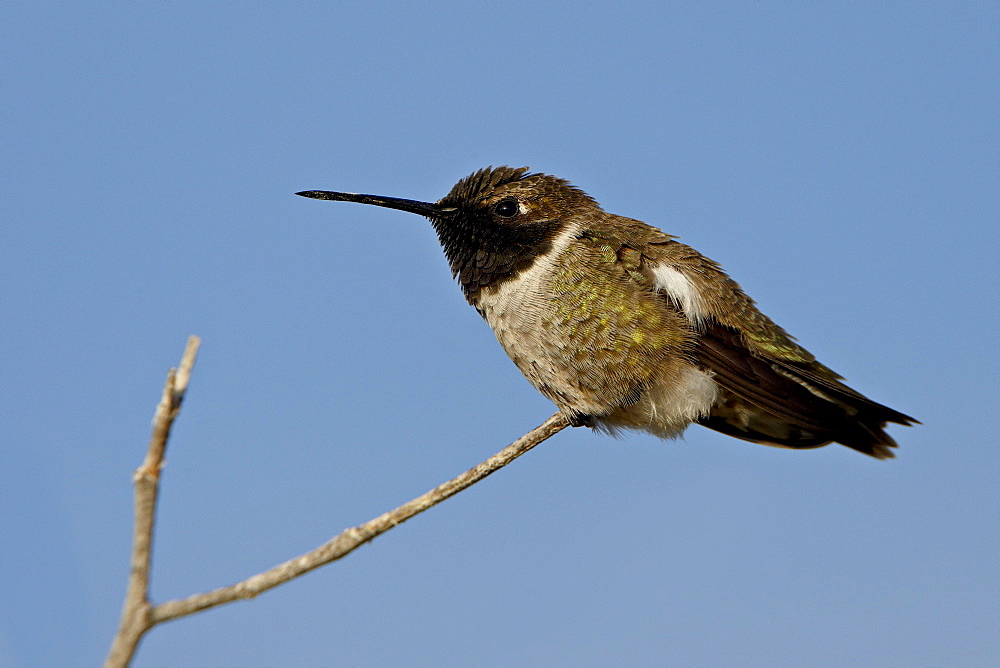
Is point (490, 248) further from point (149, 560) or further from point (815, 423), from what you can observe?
point (149, 560)

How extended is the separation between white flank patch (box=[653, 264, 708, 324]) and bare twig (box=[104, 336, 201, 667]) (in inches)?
107

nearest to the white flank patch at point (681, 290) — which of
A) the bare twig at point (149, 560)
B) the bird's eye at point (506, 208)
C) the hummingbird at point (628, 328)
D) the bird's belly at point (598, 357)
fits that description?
the hummingbird at point (628, 328)

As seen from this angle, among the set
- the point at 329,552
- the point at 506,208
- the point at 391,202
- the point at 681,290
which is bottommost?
the point at 329,552

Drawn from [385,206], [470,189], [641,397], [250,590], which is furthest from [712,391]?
[250,590]

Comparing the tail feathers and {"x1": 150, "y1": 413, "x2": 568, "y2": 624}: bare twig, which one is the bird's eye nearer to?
the tail feathers

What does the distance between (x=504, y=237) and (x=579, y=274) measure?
1.75 ft

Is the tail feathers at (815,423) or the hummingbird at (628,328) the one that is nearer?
the hummingbird at (628,328)

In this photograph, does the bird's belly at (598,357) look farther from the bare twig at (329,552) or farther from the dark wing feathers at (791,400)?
the bare twig at (329,552)

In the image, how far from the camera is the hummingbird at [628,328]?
4.41 metres

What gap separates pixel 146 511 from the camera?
7.66ft

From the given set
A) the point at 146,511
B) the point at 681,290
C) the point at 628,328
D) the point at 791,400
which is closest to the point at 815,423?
the point at 791,400

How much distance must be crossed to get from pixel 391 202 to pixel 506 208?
2.42 ft

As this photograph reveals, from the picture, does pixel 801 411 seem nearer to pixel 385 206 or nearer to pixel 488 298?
pixel 488 298

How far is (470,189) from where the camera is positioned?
5.02 m
